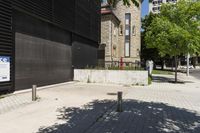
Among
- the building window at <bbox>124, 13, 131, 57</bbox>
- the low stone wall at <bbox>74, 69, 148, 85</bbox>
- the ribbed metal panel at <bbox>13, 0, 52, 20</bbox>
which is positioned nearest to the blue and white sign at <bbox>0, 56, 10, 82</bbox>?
the ribbed metal panel at <bbox>13, 0, 52, 20</bbox>

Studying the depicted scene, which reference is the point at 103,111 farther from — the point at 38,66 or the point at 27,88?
the point at 38,66

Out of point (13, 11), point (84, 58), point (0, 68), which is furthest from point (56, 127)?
point (84, 58)

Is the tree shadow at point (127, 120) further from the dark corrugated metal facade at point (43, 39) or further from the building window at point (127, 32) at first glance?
the building window at point (127, 32)

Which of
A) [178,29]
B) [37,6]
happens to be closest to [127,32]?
[178,29]

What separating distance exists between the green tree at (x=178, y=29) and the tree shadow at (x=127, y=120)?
13.3 meters

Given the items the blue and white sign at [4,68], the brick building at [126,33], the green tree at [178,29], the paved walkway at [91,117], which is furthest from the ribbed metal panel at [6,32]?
the brick building at [126,33]

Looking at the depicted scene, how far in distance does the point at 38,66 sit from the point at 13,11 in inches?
170

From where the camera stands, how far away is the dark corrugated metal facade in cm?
1450

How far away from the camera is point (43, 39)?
61.2 feet

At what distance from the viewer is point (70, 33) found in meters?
23.9

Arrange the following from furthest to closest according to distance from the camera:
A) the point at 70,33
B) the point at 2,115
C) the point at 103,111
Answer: the point at 70,33
the point at 103,111
the point at 2,115

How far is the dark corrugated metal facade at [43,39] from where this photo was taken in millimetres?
14500

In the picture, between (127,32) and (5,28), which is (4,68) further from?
(127,32)

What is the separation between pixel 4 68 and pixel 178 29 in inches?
603
